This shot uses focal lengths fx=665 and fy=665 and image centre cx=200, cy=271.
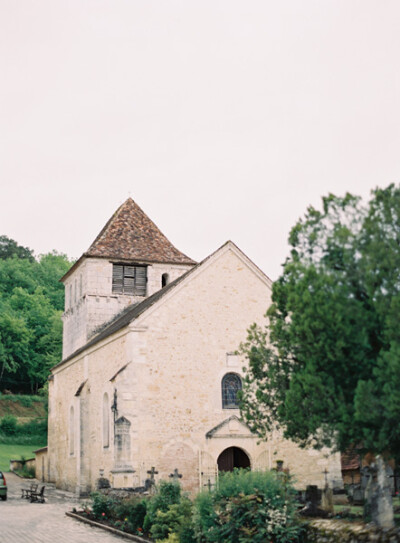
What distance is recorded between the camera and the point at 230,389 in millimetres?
25906

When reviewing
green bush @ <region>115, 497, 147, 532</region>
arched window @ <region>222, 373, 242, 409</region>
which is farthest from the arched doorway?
green bush @ <region>115, 497, 147, 532</region>

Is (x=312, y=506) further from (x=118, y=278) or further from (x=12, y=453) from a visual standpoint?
(x=12, y=453)

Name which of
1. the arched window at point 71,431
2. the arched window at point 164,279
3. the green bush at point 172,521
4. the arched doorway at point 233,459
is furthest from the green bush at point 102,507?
the arched window at point 164,279

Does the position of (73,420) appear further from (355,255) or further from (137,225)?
(355,255)

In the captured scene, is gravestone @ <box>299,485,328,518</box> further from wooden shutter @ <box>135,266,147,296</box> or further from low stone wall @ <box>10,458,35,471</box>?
low stone wall @ <box>10,458,35,471</box>

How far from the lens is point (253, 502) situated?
1280 cm

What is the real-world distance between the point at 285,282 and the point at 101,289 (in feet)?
67.3

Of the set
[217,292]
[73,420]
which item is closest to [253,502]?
[217,292]

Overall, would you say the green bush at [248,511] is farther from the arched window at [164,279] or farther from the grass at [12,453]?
the grass at [12,453]

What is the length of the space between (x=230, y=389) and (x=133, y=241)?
11.4 metres

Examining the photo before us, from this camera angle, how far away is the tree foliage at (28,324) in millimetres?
64625

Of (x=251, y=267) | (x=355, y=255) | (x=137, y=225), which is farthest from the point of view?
(x=137, y=225)

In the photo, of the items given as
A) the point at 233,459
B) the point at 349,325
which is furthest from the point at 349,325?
the point at 233,459

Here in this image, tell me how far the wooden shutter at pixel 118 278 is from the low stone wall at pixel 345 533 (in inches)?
852
